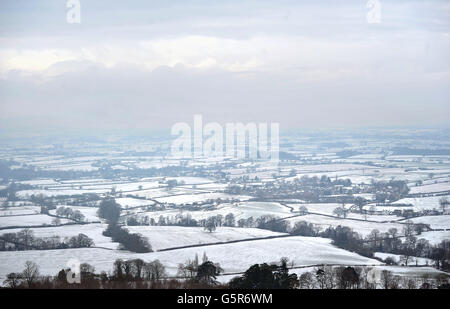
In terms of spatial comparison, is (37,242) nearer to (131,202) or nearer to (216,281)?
(216,281)

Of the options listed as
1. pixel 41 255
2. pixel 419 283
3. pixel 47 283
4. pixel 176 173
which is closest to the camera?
pixel 47 283

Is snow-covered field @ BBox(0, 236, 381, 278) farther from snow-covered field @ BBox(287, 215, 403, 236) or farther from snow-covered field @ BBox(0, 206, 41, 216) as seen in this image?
snow-covered field @ BBox(0, 206, 41, 216)

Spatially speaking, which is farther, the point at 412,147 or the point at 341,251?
the point at 412,147

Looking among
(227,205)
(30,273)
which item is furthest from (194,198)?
(30,273)

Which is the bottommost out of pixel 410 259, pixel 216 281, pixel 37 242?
pixel 410 259

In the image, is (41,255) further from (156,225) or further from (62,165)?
(62,165)

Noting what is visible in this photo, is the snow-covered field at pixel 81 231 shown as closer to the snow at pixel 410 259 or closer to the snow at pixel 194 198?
the snow at pixel 194 198

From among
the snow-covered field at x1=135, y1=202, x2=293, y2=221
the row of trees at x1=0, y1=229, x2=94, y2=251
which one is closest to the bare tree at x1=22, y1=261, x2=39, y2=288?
the row of trees at x1=0, y1=229, x2=94, y2=251
